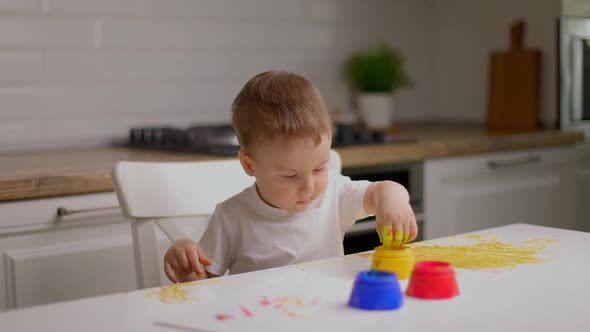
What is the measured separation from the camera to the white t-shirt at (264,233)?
4.72 feet

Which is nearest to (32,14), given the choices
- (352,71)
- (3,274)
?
(3,274)

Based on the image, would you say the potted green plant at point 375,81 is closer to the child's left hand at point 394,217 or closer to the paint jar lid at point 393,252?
the child's left hand at point 394,217

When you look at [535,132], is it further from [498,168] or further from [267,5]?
[267,5]

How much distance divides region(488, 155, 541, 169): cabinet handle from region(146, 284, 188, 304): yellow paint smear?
5.82 ft

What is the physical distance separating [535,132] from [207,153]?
49.0 inches

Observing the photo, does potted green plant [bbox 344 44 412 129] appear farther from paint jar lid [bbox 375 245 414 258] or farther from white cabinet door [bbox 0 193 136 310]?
paint jar lid [bbox 375 245 414 258]

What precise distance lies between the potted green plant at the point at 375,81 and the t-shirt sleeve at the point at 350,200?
1.52 meters

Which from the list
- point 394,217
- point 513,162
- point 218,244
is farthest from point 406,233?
point 513,162

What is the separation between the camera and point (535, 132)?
2.81 m

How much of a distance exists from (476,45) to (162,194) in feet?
6.86

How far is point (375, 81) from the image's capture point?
3.07m

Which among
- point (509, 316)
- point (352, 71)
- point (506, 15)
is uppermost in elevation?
point (506, 15)

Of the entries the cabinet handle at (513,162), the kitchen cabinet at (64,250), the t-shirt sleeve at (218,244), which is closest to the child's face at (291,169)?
the t-shirt sleeve at (218,244)

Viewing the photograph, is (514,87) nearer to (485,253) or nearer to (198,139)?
(198,139)
